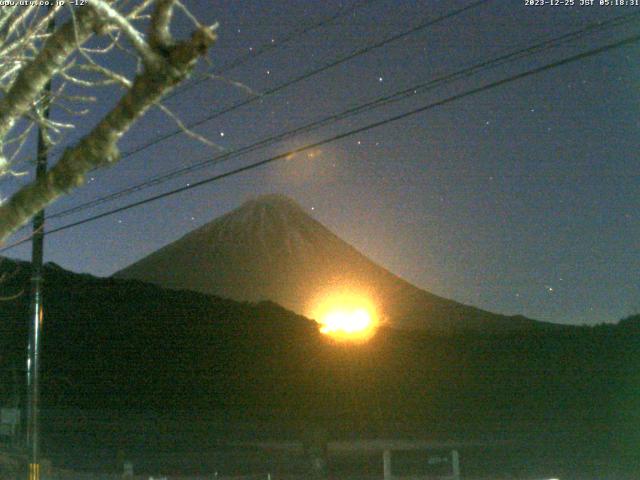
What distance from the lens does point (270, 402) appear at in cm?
4666

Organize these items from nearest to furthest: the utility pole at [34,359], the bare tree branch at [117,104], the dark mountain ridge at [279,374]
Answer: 1. the bare tree branch at [117,104]
2. the utility pole at [34,359]
3. the dark mountain ridge at [279,374]

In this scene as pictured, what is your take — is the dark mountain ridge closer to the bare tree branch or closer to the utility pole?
the utility pole

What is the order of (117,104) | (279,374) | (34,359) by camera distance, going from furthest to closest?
(279,374) → (34,359) → (117,104)

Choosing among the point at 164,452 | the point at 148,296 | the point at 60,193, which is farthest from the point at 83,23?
the point at 148,296

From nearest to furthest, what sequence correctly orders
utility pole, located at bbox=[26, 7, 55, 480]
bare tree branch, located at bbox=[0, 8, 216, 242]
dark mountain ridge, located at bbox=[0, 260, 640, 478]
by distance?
1. bare tree branch, located at bbox=[0, 8, 216, 242]
2. utility pole, located at bbox=[26, 7, 55, 480]
3. dark mountain ridge, located at bbox=[0, 260, 640, 478]

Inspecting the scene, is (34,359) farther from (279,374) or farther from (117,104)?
(279,374)

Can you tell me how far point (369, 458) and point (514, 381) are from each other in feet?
49.0

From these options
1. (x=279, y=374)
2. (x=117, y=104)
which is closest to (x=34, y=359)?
(x=117, y=104)

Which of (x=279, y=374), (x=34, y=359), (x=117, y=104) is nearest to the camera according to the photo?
(x=117, y=104)

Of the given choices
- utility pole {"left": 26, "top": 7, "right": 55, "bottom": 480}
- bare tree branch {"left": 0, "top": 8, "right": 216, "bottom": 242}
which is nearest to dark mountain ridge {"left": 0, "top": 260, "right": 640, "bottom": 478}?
utility pole {"left": 26, "top": 7, "right": 55, "bottom": 480}

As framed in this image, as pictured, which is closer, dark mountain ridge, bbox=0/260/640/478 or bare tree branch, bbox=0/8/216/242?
bare tree branch, bbox=0/8/216/242

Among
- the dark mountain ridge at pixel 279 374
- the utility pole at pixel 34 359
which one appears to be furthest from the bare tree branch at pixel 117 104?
the dark mountain ridge at pixel 279 374

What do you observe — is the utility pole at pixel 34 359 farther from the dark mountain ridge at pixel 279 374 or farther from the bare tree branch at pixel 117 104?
the dark mountain ridge at pixel 279 374

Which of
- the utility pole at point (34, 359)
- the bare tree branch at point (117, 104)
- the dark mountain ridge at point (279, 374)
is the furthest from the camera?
the dark mountain ridge at point (279, 374)
